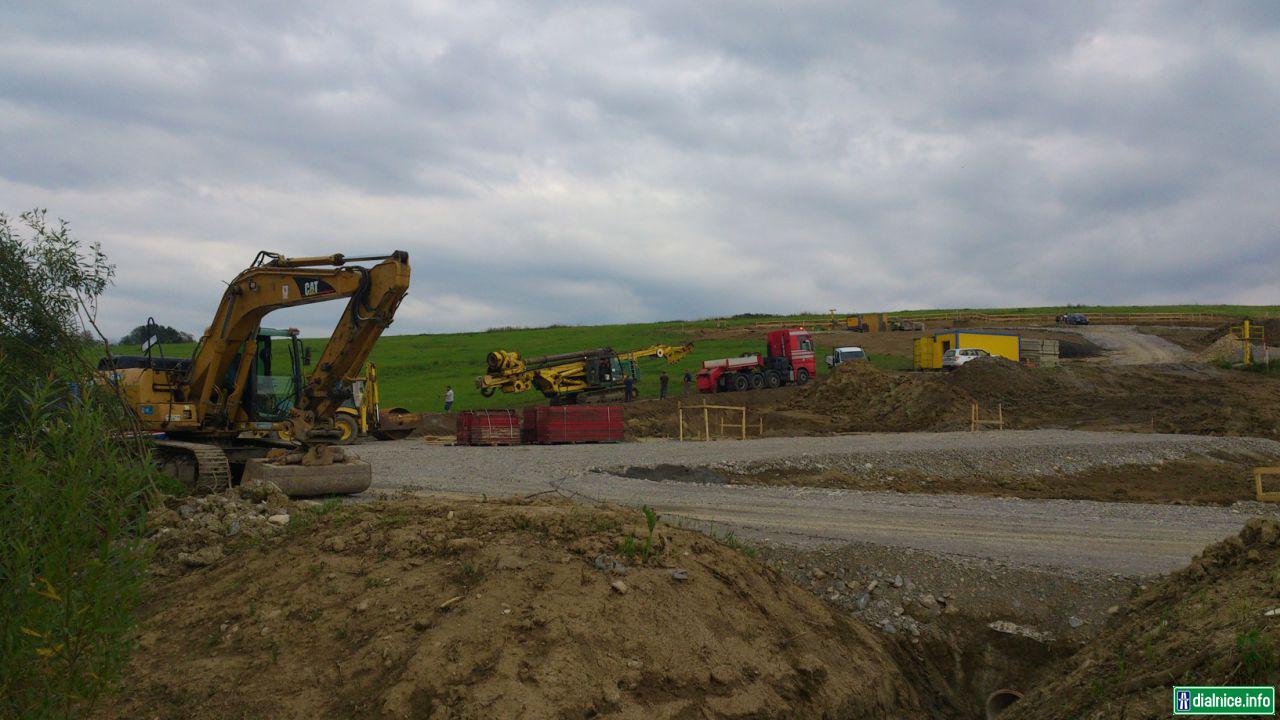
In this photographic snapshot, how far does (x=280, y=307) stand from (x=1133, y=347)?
Answer: 2341 inches

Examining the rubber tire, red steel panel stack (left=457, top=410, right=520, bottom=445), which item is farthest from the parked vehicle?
the rubber tire

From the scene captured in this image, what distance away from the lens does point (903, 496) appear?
15.8 metres

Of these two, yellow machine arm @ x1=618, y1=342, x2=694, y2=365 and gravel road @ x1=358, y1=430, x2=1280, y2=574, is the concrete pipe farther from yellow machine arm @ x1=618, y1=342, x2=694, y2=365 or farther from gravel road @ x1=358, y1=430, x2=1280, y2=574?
yellow machine arm @ x1=618, y1=342, x2=694, y2=365

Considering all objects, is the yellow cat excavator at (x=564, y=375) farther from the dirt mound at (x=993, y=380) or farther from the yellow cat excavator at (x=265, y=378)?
the yellow cat excavator at (x=265, y=378)

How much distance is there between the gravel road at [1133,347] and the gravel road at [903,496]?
30.2 meters

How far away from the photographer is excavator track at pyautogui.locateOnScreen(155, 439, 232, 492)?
12250 millimetres

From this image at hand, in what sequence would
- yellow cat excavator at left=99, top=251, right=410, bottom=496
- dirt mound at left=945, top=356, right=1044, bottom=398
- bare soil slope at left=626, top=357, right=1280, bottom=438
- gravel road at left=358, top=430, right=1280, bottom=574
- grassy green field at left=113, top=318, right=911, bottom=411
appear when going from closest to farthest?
gravel road at left=358, top=430, right=1280, bottom=574, yellow cat excavator at left=99, top=251, right=410, bottom=496, bare soil slope at left=626, top=357, right=1280, bottom=438, dirt mound at left=945, top=356, right=1044, bottom=398, grassy green field at left=113, top=318, right=911, bottom=411

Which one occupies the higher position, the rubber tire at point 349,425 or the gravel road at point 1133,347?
Result: the gravel road at point 1133,347

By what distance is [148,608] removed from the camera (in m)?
6.89

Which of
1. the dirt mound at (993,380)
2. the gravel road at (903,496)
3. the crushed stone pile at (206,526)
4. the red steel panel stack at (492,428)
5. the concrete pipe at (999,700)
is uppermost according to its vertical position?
the dirt mound at (993,380)

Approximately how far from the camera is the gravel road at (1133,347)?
172 ft

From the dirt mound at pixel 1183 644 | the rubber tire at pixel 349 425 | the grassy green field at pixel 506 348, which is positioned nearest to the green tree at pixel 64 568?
the dirt mound at pixel 1183 644

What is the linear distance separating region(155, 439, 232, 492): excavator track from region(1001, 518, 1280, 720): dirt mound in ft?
35.6

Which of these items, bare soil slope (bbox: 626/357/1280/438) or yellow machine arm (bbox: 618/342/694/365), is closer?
bare soil slope (bbox: 626/357/1280/438)
